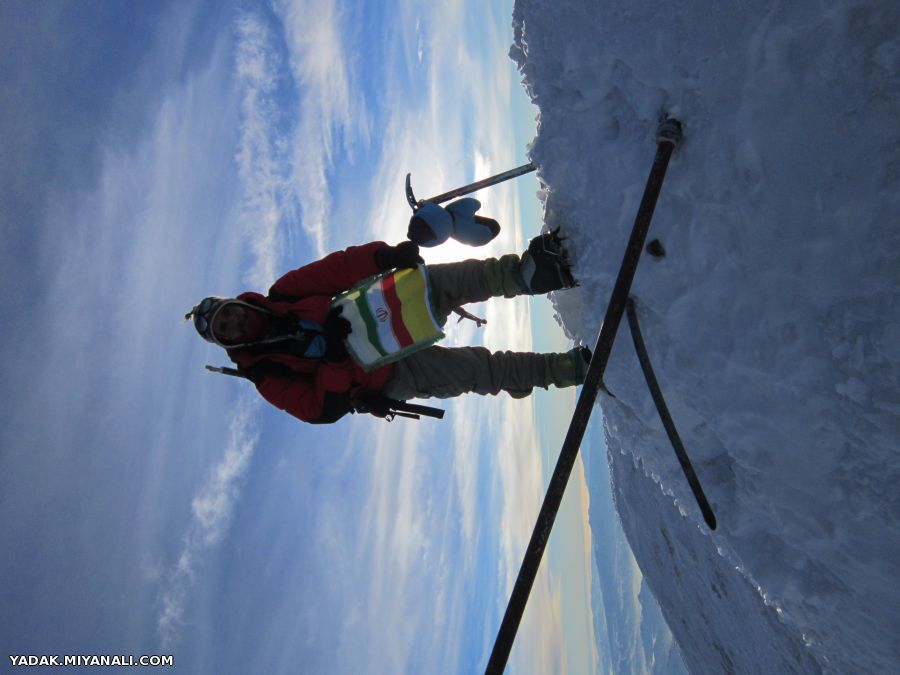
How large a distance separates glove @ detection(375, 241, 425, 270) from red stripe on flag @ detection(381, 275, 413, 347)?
0.12 meters

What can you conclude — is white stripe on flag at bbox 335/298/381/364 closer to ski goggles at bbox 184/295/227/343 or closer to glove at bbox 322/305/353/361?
glove at bbox 322/305/353/361

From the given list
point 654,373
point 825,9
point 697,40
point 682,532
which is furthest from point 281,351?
point 682,532

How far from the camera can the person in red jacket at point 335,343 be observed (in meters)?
3.53

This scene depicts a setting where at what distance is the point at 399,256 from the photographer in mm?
3354

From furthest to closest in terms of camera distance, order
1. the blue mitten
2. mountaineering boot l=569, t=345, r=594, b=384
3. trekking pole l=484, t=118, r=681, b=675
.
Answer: mountaineering boot l=569, t=345, r=594, b=384 → the blue mitten → trekking pole l=484, t=118, r=681, b=675

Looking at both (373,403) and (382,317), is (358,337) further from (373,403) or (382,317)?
(373,403)

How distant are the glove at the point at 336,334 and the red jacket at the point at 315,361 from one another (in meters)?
0.07

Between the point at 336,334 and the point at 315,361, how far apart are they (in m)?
0.32

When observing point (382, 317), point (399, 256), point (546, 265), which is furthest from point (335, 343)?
point (546, 265)

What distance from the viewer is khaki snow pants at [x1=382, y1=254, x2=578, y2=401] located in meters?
3.44

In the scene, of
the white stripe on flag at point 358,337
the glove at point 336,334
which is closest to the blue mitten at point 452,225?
the white stripe on flag at point 358,337

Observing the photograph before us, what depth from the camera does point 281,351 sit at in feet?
12.1

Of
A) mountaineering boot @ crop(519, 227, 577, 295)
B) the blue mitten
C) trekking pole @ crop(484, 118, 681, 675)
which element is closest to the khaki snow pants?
mountaineering boot @ crop(519, 227, 577, 295)

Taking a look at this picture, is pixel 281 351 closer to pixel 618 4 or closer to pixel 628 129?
pixel 628 129
